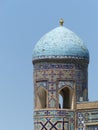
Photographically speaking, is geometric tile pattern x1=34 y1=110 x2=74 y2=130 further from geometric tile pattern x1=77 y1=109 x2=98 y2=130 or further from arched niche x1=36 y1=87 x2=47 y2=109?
arched niche x1=36 y1=87 x2=47 y2=109

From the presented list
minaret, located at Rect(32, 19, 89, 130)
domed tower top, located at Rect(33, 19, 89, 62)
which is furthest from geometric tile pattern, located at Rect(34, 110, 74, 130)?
domed tower top, located at Rect(33, 19, 89, 62)

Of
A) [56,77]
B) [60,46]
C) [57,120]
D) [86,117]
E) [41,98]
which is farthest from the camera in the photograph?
[41,98]

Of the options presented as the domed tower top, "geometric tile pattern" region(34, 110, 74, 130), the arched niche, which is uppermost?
the domed tower top

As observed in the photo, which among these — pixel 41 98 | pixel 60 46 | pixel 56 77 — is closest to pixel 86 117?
pixel 56 77

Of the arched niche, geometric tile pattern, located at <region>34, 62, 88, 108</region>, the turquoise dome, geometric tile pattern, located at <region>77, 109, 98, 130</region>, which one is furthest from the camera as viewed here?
the arched niche

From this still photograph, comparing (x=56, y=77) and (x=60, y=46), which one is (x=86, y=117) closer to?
(x=56, y=77)

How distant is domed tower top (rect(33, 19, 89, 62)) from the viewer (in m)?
58.5

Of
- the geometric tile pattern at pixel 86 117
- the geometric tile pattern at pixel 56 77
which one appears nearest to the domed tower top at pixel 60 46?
the geometric tile pattern at pixel 56 77

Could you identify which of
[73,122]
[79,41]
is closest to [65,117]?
[73,122]

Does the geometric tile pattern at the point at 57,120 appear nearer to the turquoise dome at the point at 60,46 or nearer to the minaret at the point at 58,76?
the minaret at the point at 58,76

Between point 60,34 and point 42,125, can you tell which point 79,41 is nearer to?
point 60,34

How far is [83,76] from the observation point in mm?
59062

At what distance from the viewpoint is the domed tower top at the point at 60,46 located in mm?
58531

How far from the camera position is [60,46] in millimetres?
58531
